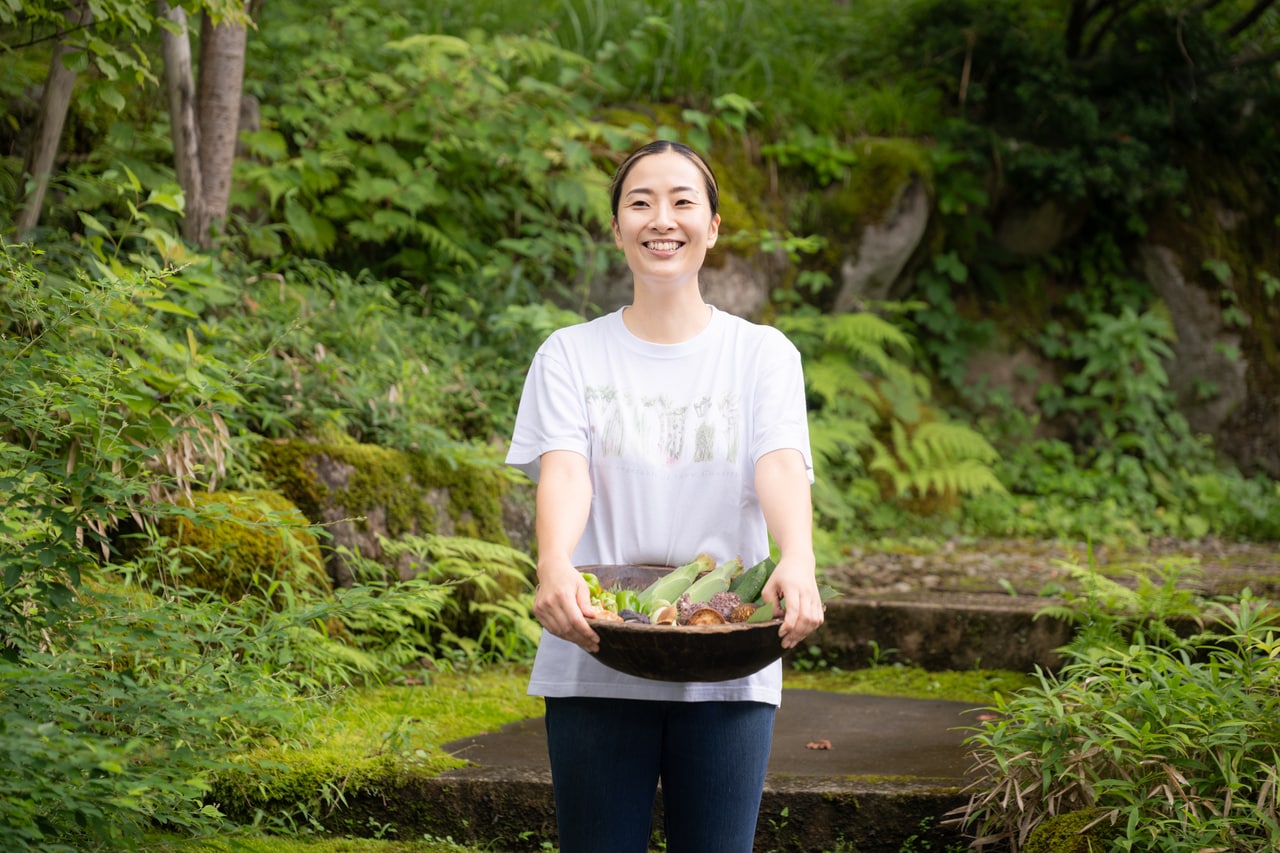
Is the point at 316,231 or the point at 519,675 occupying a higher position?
the point at 316,231

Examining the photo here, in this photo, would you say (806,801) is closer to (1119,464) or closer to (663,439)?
(663,439)

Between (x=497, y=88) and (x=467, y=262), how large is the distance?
1.07 meters

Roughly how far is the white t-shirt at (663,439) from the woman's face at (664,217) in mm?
157

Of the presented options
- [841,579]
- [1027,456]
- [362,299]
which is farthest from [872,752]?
[1027,456]

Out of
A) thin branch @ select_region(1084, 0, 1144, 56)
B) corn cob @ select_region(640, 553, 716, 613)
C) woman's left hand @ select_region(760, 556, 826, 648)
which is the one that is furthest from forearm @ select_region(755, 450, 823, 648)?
thin branch @ select_region(1084, 0, 1144, 56)

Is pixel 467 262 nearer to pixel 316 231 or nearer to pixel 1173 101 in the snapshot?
pixel 316 231

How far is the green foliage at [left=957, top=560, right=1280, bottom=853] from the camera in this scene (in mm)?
2359

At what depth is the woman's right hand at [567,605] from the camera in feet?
5.63

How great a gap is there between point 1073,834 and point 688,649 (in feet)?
4.44

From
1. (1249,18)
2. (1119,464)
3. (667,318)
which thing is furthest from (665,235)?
(1249,18)

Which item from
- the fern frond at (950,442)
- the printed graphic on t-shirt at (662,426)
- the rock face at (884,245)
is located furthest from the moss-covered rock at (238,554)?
the rock face at (884,245)

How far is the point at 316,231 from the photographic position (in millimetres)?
5910

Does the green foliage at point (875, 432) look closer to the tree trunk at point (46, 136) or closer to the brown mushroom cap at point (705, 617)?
the tree trunk at point (46, 136)

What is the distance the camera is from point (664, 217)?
2004mm
